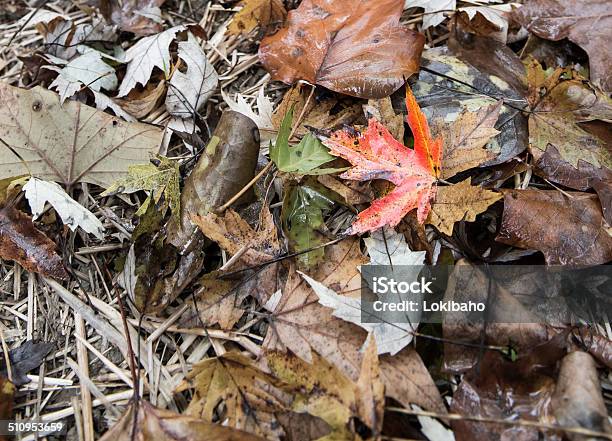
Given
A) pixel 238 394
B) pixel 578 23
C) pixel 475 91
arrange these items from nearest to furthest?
pixel 238 394, pixel 475 91, pixel 578 23

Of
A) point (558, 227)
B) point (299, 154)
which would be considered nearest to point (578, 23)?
point (558, 227)

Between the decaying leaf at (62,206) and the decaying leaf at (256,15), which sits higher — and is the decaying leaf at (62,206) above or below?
below

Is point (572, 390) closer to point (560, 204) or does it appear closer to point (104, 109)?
point (560, 204)

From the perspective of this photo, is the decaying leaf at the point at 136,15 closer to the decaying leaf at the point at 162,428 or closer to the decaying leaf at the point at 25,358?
the decaying leaf at the point at 25,358

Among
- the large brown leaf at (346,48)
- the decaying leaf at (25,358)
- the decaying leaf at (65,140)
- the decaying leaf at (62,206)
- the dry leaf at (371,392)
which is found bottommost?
the decaying leaf at (25,358)

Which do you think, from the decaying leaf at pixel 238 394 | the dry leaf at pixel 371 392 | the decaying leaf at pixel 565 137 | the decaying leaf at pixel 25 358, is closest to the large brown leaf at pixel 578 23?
the decaying leaf at pixel 565 137

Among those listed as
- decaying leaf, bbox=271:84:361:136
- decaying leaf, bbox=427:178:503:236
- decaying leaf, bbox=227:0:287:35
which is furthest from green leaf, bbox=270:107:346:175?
decaying leaf, bbox=227:0:287:35

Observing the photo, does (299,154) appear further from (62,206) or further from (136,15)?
(136,15)
